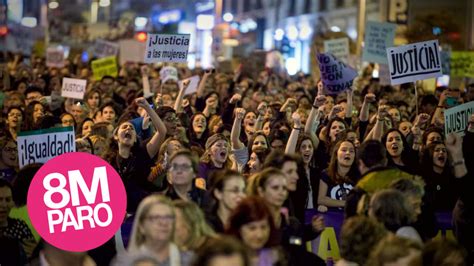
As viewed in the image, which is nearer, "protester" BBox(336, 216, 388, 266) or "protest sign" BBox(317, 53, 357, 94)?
"protester" BBox(336, 216, 388, 266)

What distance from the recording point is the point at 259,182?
31.5ft

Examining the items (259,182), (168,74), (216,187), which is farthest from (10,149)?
(168,74)

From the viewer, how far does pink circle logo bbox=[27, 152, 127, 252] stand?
977cm

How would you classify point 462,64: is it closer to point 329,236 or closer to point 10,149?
point 10,149

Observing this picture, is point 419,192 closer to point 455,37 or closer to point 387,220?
point 387,220

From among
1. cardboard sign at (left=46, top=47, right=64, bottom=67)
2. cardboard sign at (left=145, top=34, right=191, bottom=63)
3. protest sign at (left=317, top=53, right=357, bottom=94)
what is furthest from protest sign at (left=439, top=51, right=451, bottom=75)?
cardboard sign at (left=145, top=34, right=191, bottom=63)

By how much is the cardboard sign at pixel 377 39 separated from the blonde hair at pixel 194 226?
53.7ft

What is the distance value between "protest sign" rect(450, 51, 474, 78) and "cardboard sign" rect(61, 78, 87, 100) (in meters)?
8.43

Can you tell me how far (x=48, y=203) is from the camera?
32.2ft

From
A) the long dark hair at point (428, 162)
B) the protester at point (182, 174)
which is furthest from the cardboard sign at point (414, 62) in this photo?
the protester at point (182, 174)

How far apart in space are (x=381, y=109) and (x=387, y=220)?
500 cm

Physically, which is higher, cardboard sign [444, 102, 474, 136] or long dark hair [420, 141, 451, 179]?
cardboard sign [444, 102, 474, 136]

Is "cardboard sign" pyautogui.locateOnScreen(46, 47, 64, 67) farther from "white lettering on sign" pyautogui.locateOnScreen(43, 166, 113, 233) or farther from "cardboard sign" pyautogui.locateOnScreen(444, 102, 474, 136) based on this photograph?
"white lettering on sign" pyautogui.locateOnScreen(43, 166, 113, 233)

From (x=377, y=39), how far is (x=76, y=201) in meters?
16.1
